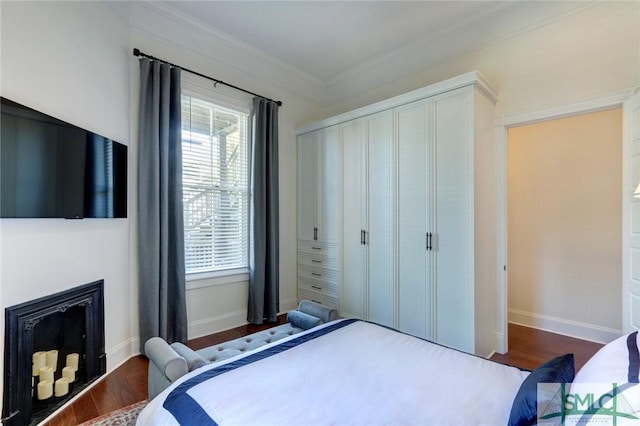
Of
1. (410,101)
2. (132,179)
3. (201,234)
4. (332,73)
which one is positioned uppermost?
(332,73)

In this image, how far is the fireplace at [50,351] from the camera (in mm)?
1782

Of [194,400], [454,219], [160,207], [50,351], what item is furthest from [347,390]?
[160,207]

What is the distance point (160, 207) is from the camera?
2.89 meters

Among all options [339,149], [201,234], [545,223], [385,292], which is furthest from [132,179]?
[545,223]

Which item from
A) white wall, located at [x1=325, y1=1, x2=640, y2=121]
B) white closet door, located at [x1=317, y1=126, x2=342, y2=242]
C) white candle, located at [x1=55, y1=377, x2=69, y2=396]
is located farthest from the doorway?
white candle, located at [x1=55, y1=377, x2=69, y2=396]

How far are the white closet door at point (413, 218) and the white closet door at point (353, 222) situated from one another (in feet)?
1.53

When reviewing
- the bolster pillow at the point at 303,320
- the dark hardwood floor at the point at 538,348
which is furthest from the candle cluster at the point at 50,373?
the dark hardwood floor at the point at 538,348

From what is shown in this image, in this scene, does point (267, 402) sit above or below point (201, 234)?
below

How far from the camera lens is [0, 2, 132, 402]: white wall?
72.0 inches

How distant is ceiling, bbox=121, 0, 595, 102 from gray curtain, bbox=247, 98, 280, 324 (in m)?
0.65

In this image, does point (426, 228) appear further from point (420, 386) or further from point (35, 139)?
point (35, 139)

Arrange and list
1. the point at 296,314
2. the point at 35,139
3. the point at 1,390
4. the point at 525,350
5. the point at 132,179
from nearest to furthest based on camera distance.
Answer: the point at 1,390
the point at 35,139
the point at 296,314
the point at 132,179
the point at 525,350

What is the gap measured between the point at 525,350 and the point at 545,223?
1.54 m

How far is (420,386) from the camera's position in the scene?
1348 millimetres
